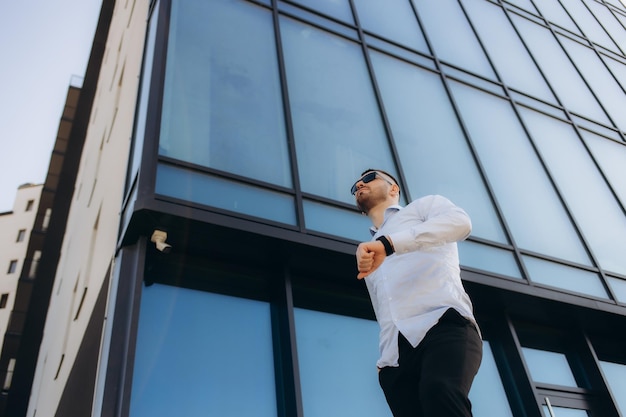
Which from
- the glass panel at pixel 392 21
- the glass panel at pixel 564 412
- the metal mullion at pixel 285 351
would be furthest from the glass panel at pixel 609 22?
the metal mullion at pixel 285 351

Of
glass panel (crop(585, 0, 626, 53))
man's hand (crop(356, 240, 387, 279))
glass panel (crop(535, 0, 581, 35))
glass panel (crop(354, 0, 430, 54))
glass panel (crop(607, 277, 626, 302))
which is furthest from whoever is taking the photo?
glass panel (crop(585, 0, 626, 53))

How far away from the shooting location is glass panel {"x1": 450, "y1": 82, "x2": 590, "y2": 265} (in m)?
6.97

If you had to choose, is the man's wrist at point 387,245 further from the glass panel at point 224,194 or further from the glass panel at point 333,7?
the glass panel at point 333,7

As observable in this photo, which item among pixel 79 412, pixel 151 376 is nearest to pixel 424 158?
pixel 151 376

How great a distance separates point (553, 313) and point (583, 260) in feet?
3.90

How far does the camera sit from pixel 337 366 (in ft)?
15.8

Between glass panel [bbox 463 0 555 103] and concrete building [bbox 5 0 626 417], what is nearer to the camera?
concrete building [bbox 5 0 626 417]

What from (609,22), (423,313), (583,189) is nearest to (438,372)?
(423,313)

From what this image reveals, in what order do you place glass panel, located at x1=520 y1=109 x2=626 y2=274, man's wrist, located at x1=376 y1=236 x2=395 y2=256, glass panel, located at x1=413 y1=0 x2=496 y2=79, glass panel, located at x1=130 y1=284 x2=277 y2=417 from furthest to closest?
glass panel, located at x1=413 y1=0 x2=496 y2=79 < glass panel, located at x1=520 y1=109 x2=626 y2=274 < glass panel, located at x1=130 y1=284 x2=277 y2=417 < man's wrist, located at x1=376 y1=236 x2=395 y2=256

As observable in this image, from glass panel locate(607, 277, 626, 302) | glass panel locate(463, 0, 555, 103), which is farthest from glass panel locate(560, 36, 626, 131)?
glass panel locate(607, 277, 626, 302)

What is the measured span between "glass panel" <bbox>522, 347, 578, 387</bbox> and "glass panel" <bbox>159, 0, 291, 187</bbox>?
127 inches

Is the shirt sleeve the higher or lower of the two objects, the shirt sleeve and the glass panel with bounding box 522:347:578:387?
the lower

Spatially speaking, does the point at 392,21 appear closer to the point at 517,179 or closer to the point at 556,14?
the point at 517,179

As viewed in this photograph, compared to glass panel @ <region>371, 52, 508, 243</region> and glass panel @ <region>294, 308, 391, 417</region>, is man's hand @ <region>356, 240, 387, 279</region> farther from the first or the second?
glass panel @ <region>371, 52, 508, 243</region>
